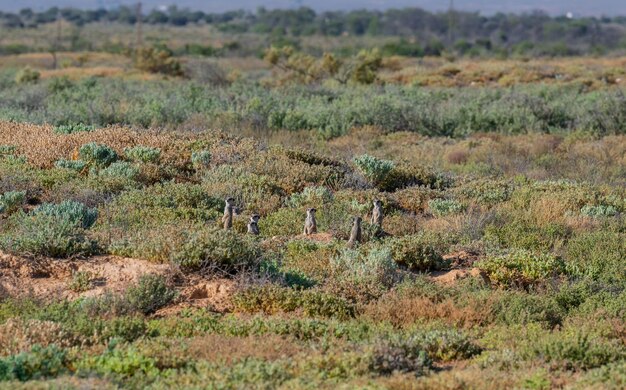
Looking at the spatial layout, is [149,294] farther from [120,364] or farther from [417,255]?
[417,255]

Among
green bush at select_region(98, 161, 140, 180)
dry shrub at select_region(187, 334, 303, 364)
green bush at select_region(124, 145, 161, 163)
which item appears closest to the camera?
dry shrub at select_region(187, 334, 303, 364)

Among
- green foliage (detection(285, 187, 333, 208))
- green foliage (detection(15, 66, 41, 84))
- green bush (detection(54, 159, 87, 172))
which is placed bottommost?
green foliage (detection(15, 66, 41, 84))

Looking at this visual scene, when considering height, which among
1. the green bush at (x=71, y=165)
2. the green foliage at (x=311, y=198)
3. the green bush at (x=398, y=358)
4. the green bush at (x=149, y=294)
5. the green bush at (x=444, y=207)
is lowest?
the green bush at (x=444, y=207)

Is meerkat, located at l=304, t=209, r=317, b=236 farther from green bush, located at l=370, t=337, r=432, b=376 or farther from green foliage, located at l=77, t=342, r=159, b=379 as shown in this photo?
green foliage, located at l=77, t=342, r=159, b=379

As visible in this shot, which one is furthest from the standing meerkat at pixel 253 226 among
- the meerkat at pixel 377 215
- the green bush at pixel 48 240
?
the green bush at pixel 48 240

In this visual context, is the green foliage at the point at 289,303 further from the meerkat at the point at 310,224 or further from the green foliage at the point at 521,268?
the meerkat at the point at 310,224

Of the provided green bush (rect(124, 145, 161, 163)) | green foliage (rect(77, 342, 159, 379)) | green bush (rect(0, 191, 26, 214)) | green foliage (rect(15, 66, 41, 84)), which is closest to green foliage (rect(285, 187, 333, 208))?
green bush (rect(124, 145, 161, 163))

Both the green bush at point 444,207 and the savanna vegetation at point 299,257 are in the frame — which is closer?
the savanna vegetation at point 299,257

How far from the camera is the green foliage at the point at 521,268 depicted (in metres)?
10.3

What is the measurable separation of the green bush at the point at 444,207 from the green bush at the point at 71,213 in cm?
514

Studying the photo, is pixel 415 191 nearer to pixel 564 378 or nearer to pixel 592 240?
pixel 592 240

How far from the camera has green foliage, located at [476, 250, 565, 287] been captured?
33.7 ft

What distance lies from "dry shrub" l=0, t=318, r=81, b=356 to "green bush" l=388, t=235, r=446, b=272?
14.2 feet

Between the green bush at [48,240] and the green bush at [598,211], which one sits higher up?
the green bush at [48,240]
